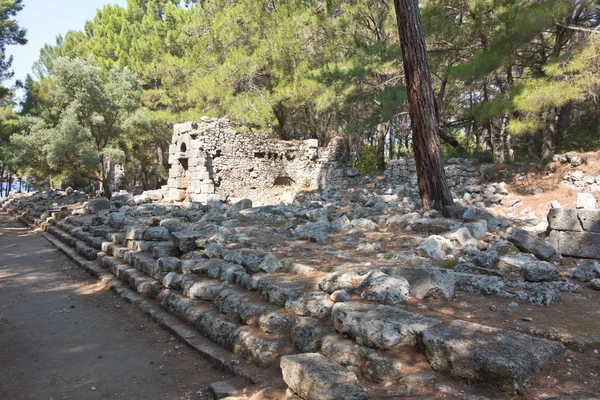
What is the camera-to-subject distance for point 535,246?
17.4 feet

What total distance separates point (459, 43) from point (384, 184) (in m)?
5.38

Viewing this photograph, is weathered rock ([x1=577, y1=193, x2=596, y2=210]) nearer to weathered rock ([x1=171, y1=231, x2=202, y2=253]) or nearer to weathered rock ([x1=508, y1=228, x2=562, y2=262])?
weathered rock ([x1=508, y1=228, x2=562, y2=262])

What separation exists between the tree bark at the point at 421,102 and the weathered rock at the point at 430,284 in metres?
4.76

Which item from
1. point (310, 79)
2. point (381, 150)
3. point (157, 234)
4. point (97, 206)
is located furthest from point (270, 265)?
point (381, 150)

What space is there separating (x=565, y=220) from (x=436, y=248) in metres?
2.14

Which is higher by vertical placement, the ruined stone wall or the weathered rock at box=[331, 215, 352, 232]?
the ruined stone wall

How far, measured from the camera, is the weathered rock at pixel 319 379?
2.38 metres

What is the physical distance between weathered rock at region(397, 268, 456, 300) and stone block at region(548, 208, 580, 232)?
3.17 meters

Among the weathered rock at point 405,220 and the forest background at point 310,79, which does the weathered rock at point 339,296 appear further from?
the forest background at point 310,79

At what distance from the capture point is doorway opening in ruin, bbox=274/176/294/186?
19.0 metres

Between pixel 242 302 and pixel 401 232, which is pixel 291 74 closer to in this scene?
pixel 401 232

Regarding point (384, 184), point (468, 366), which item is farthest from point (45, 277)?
point (384, 184)

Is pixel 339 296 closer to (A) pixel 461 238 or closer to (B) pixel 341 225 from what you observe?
(A) pixel 461 238

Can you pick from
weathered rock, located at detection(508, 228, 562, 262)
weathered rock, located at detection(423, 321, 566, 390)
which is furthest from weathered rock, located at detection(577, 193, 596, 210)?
weathered rock, located at detection(423, 321, 566, 390)
